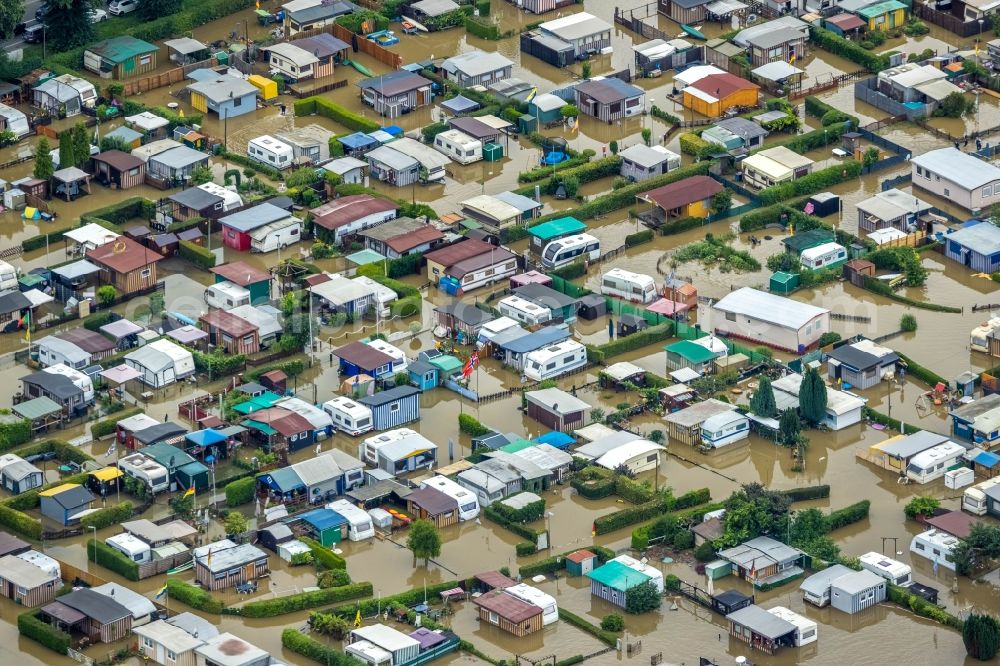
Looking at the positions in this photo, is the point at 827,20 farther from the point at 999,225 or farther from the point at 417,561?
the point at 417,561

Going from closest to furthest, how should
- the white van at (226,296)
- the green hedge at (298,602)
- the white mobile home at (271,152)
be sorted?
the green hedge at (298,602) < the white van at (226,296) < the white mobile home at (271,152)

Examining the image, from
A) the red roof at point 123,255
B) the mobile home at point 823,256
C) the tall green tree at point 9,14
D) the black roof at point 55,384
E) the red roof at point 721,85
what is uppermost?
the tall green tree at point 9,14

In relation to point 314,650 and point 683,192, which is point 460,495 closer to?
point 314,650

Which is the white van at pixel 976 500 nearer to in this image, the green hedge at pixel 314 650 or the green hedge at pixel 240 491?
the green hedge at pixel 314 650

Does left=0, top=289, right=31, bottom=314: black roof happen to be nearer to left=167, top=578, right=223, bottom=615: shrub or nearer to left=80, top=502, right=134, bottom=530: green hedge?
left=80, top=502, right=134, bottom=530: green hedge

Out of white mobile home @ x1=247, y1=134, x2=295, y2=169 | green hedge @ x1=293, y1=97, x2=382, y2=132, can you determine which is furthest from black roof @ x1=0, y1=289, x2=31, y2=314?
green hedge @ x1=293, y1=97, x2=382, y2=132

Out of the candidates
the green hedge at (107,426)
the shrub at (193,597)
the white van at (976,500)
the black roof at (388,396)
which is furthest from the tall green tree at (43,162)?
the white van at (976,500)

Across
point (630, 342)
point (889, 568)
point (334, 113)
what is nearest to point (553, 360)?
point (630, 342)
